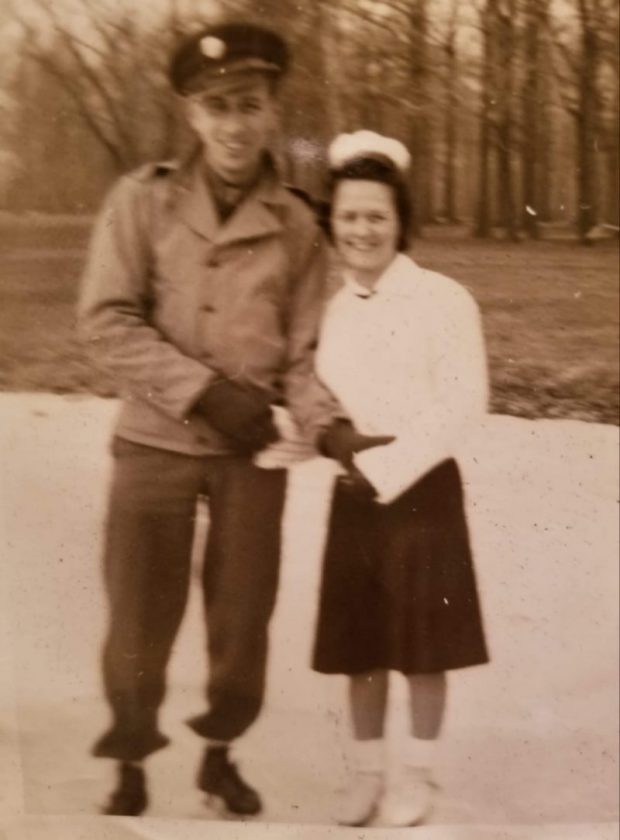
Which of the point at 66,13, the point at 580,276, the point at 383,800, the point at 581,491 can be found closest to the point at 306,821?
the point at 383,800

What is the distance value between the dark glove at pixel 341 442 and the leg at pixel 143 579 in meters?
0.09

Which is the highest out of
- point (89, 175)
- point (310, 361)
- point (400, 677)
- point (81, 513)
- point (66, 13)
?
point (66, 13)

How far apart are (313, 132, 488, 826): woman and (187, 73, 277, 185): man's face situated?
0.16ft

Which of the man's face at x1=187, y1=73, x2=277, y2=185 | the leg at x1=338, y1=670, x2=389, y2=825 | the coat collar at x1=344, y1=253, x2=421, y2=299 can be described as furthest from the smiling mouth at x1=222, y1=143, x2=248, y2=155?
the leg at x1=338, y1=670, x2=389, y2=825

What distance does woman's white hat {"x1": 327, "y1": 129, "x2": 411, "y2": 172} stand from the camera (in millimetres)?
629

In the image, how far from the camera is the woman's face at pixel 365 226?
63cm

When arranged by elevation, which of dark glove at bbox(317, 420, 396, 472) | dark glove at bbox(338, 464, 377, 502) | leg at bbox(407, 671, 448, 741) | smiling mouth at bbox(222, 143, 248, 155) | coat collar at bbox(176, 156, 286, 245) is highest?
smiling mouth at bbox(222, 143, 248, 155)

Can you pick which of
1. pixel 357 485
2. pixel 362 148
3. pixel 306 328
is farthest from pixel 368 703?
pixel 362 148

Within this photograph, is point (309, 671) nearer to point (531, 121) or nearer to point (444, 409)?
point (444, 409)

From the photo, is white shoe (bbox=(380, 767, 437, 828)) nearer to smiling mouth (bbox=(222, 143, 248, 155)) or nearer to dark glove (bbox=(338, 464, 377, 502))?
dark glove (bbox=(338, 464, 377, 502))

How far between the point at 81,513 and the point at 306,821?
262 mm

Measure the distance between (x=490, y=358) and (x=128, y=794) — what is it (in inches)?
15.3

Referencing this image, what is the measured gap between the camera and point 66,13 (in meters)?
0.63

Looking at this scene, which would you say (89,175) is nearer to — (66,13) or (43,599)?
(66,13)
